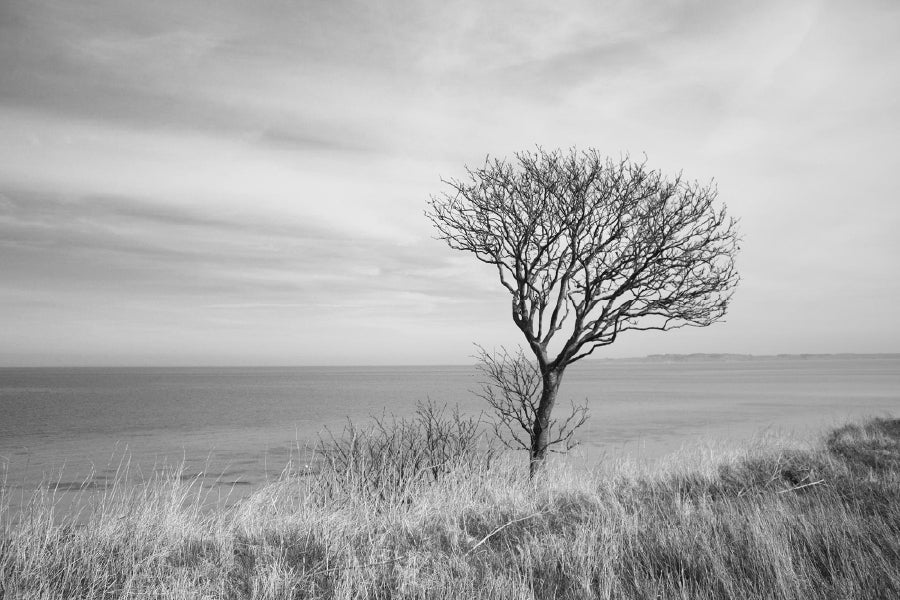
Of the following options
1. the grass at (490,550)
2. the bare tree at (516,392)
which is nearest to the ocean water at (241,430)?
the bare tree at (516,392)

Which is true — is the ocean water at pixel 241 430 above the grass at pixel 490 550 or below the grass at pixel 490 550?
below

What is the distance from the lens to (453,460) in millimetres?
10688

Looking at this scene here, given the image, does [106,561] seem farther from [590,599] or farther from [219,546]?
[590,599]

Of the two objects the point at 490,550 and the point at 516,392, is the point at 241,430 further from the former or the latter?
the point at 490,550

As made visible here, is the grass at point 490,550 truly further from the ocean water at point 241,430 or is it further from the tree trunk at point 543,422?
the ocean water at point 241,430

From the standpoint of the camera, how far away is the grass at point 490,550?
4.41 meters

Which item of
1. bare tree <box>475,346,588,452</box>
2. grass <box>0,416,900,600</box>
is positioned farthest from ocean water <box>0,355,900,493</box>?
grass <box>0,416,900,600</box>

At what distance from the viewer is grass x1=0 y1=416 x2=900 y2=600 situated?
14.5 ft

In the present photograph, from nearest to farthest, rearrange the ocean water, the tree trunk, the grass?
the grass, the tree trunk, the ocean water

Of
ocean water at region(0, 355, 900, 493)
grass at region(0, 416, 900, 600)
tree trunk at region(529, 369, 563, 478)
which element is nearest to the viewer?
grass at region(0, 416, 900, 600)

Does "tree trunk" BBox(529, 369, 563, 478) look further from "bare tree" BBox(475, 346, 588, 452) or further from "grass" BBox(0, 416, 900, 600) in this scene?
"grass" BBox(0, 416, 900, 600)

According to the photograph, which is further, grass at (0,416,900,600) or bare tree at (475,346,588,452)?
bare tree at (475,346,588,452)

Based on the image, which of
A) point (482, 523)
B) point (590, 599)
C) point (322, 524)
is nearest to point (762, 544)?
point (590, 599)

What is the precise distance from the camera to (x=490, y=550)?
18.7 ft
